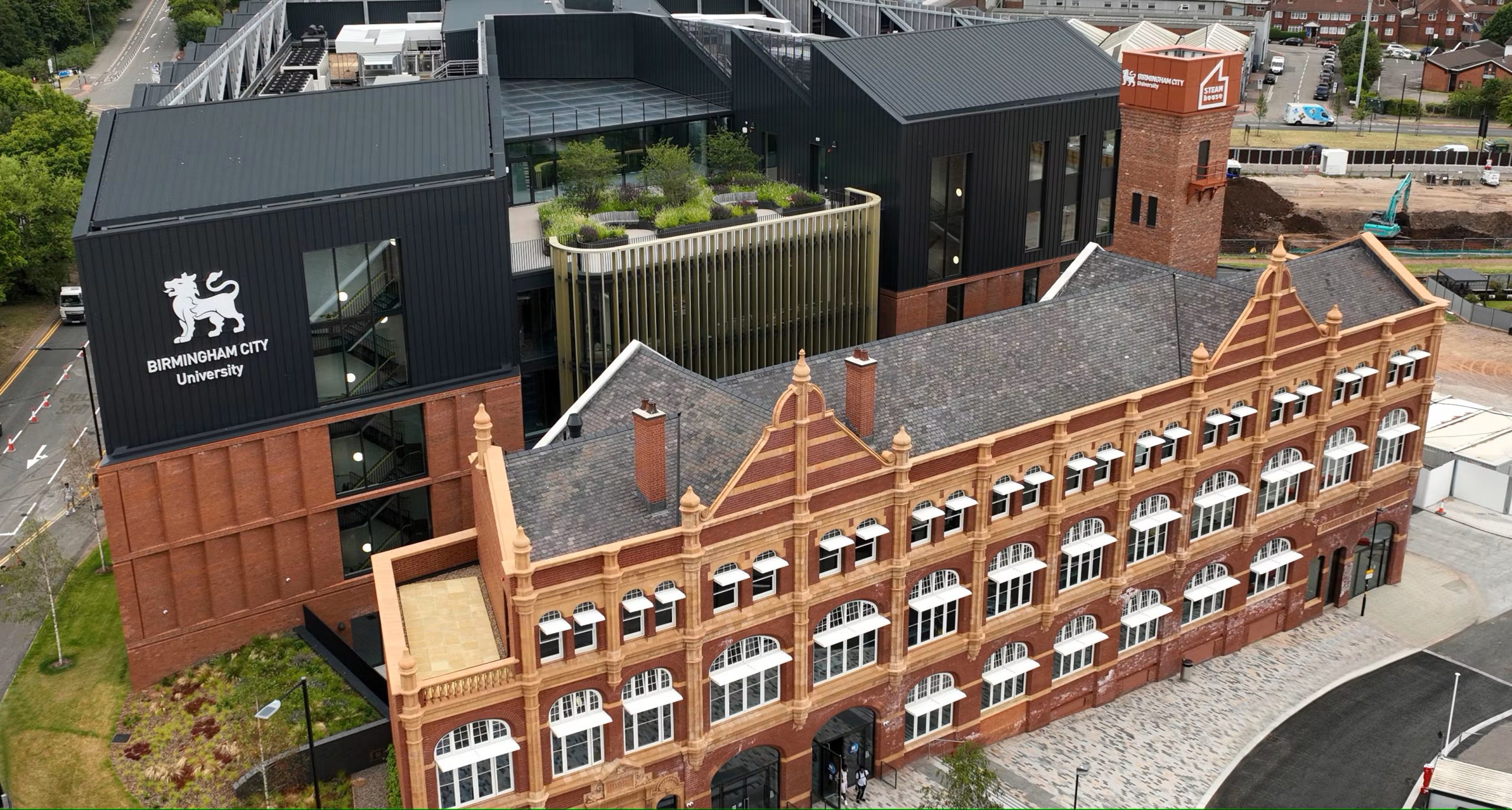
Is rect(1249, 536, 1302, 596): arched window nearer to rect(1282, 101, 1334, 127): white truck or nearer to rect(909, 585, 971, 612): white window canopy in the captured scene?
rect(909, 585, 971, 612): white window canopy

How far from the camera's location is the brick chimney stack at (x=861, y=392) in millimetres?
58250

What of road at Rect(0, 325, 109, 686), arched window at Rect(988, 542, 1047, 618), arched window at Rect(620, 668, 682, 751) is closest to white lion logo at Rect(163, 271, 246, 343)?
road at Rect(0, 325, 109, 686)

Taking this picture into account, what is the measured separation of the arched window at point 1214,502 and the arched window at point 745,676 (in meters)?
22.6

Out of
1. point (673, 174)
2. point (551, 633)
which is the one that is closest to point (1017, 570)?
point (551, 633)

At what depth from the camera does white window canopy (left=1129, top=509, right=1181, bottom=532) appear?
66.4m

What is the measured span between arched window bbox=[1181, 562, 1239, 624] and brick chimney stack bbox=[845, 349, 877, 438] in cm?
2088

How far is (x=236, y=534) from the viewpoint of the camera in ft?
215

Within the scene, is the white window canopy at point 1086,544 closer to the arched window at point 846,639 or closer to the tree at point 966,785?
the tree at point 966,785

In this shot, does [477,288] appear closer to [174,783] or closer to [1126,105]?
[174,783]

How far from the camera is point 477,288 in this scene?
68312 millimetres

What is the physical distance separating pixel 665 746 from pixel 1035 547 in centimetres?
1825

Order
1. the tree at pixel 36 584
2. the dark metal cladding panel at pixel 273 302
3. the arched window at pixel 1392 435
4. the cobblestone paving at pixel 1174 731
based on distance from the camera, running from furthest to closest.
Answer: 1. the arched window at pixel 1392 435
2. the tree at pixel 36 584
3. the cobblestone paving at pixel 1174 731
4. the dark metal cladding panel at pixel 273 302

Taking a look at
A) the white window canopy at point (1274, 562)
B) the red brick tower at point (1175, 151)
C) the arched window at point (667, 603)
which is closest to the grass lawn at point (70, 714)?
the arched window at point (667, 603)

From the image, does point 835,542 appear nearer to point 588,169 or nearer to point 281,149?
point 281,149
